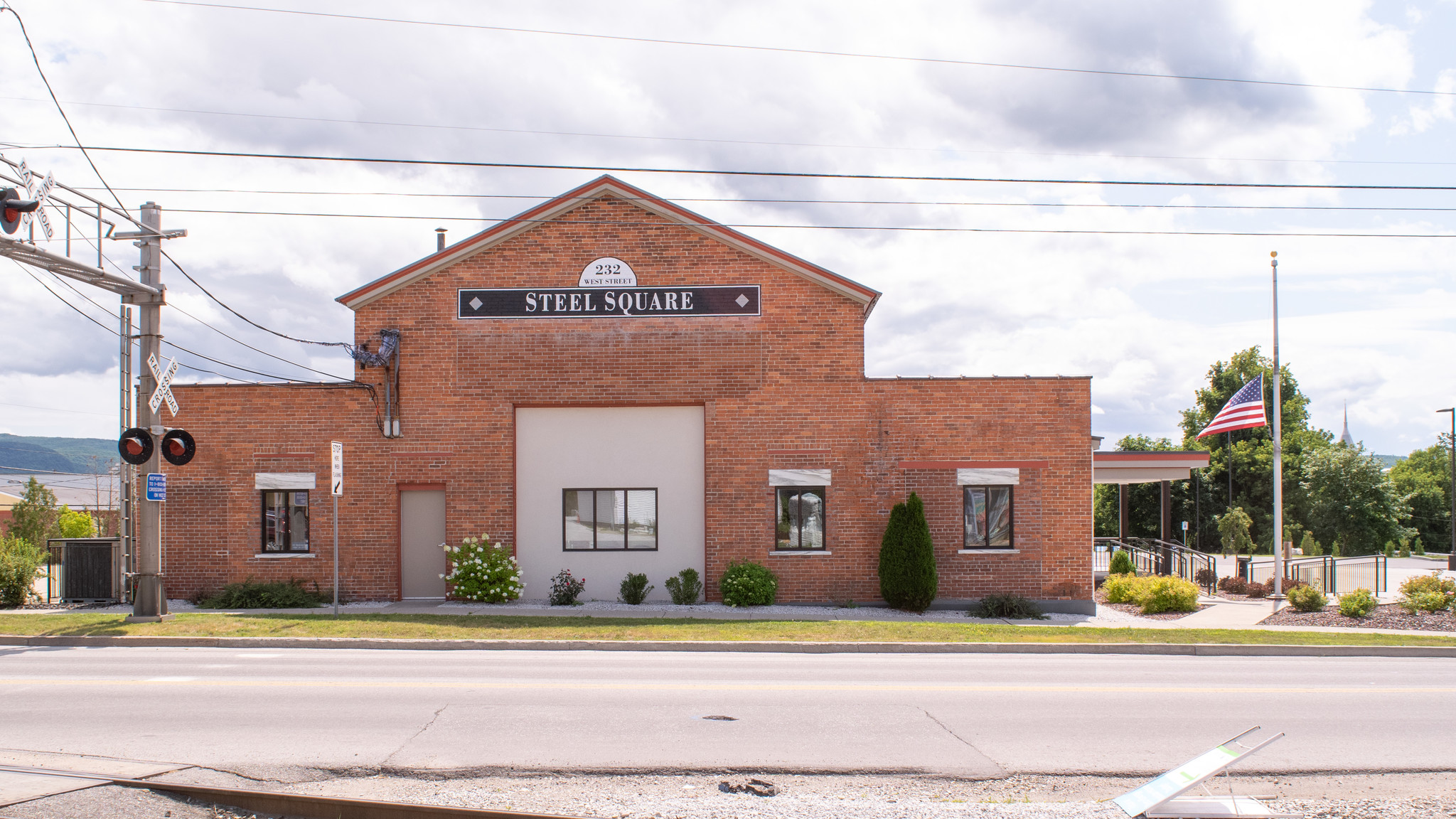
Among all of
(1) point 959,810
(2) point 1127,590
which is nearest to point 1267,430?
(2) point 1127,590

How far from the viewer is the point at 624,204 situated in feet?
68.0

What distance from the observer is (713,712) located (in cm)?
A: 992

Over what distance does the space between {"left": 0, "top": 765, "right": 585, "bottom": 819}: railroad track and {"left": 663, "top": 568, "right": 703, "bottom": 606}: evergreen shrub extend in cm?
1333

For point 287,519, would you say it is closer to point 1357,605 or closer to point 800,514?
point 800,514

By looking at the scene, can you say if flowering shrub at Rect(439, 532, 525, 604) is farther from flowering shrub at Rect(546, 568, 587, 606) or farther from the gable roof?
the gable roof

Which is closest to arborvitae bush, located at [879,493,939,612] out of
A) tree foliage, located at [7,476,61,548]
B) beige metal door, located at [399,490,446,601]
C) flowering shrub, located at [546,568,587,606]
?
flowering shrub, located at [546,568,587,606]

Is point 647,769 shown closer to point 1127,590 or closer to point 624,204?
point 624,204

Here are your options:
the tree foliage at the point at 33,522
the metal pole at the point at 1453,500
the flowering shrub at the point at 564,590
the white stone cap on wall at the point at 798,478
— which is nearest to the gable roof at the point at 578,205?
the white stone cap on wall at the point at 798,478

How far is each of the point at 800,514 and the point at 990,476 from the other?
4133 mm

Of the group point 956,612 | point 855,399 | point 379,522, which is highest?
point 855,399

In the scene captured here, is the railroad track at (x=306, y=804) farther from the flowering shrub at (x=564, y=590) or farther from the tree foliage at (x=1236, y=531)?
the tree foliage at (x=1236, y=531)

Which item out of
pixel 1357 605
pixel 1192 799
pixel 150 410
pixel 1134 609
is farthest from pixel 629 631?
pixel 1357 605

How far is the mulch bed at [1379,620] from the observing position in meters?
18.6

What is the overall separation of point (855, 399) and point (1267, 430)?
57928 millimetres
